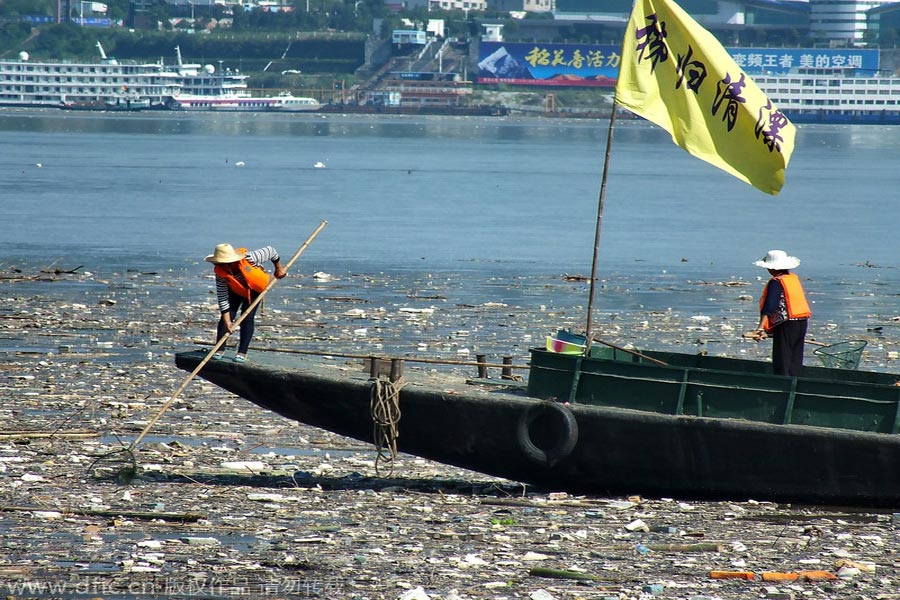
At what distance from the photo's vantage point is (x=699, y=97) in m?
12.2

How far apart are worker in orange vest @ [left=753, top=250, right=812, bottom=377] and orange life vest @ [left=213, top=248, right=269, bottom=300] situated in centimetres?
435

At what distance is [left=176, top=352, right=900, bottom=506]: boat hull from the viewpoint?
11273mm

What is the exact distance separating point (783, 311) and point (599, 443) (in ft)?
6.35

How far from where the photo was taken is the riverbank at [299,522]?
904 cm

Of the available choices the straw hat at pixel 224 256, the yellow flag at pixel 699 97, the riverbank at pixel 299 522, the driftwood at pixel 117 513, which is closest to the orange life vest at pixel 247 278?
the straw hat at pixel 224 256

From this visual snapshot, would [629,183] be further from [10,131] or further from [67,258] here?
[10,131]

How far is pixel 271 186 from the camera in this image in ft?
210

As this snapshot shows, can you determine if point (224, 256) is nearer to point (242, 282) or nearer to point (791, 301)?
point (242, 282)

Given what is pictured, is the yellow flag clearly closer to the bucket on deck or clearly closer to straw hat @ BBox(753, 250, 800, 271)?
straw hat @ BBox(753, 250, 800, 271)

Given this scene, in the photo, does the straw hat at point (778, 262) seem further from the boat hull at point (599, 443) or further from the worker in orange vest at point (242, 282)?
the worker in orange vest at point (242, 282)

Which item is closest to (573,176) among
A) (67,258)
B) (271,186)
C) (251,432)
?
(271,186)

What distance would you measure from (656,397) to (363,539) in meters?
2.93

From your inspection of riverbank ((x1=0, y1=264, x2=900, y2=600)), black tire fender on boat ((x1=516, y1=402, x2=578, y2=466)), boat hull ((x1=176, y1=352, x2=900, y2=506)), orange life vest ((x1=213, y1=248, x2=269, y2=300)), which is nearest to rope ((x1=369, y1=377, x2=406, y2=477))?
boat hull ((x1=176, y1=352, x2=900, y2=506))

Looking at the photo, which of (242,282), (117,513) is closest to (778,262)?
(242,282)
